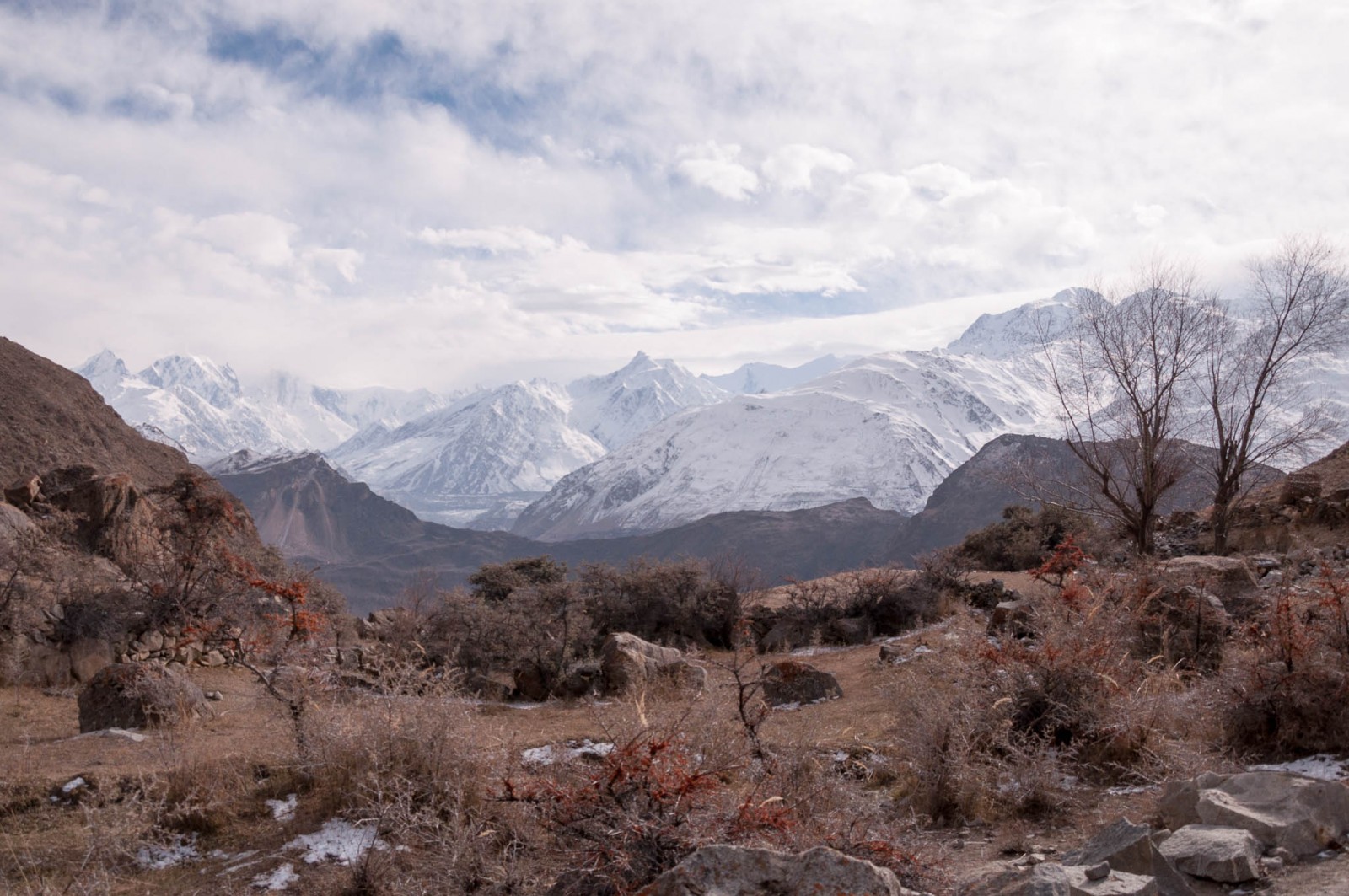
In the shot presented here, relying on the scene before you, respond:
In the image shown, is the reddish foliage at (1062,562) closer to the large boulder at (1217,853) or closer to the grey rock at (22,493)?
the large boulder at (1217,853)

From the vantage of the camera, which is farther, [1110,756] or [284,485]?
[284,485]

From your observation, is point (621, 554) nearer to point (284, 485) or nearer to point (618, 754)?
point (284, 485)

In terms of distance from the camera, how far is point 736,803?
4.84 m

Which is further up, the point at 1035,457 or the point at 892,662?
the point at 1035,457

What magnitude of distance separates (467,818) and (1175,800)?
15.8 ft

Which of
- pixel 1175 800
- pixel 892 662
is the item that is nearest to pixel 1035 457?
pixel 892 662

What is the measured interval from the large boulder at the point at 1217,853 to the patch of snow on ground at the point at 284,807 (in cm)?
639

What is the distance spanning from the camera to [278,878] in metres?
6.17

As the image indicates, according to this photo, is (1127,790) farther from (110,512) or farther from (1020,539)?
(110,512)

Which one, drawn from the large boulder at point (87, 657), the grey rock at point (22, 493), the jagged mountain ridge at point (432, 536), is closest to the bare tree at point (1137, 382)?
the large boulder at point (87, 657)

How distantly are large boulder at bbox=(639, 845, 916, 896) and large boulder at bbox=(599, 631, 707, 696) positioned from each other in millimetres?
10084

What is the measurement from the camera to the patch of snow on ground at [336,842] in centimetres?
645

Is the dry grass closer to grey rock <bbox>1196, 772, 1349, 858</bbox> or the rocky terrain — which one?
the rocky terrain

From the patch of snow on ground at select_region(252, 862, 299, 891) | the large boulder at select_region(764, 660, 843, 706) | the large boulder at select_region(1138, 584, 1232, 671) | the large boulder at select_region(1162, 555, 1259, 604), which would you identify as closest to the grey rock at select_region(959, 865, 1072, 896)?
the patch of snow on ground at select_region(252, 862, 299, 891)
